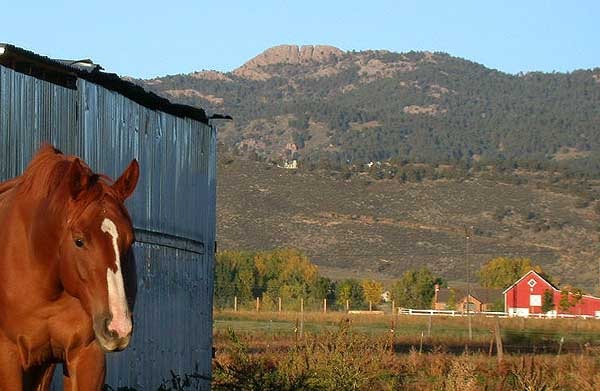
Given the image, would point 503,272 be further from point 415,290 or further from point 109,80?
point 109,80

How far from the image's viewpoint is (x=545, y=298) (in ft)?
346

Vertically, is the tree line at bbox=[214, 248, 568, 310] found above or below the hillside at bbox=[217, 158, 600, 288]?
below

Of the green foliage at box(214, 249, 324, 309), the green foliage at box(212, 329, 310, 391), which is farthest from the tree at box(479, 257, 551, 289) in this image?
the green foliage at box(212, 329, 310, 391)

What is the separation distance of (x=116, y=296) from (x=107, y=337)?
0.74 ft

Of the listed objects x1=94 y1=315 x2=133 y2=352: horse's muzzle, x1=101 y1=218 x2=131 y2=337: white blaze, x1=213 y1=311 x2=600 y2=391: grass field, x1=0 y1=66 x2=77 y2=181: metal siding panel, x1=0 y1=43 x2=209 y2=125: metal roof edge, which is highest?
x1=0 y1=43 x2=209 y2=125: metal roof edge

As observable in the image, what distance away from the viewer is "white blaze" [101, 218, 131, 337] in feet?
21.4

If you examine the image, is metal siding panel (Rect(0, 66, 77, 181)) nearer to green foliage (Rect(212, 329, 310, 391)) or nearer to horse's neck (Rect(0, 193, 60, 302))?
green foliage (Rect(212, 329, 310, 391))

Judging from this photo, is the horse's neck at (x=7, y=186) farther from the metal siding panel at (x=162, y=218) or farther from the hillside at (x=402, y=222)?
the hillside at (x=402, y=222)

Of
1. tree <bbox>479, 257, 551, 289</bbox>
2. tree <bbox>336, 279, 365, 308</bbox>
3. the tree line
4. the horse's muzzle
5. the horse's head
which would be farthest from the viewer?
tree <bbox>479, 257, 551, 289</bbox>

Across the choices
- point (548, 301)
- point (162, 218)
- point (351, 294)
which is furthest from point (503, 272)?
point (162, 218)

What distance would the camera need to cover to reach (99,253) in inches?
268

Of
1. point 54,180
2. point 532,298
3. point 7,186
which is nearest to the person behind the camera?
point 54,180

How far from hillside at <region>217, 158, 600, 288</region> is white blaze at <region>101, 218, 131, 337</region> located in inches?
4569

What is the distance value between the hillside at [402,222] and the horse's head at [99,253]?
380 ft
